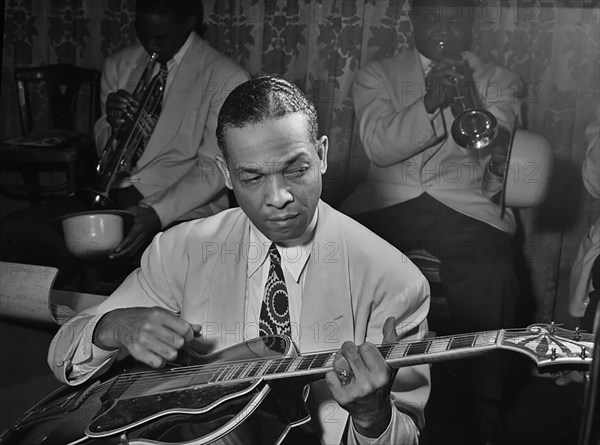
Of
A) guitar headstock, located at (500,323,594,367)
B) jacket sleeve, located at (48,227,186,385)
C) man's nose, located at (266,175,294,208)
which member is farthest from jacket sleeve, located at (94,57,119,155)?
guitar headstock, located at (500,323,594,367)

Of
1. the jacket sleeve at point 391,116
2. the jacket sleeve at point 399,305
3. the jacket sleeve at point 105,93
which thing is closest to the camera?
the jacket sleeve at point 399,305

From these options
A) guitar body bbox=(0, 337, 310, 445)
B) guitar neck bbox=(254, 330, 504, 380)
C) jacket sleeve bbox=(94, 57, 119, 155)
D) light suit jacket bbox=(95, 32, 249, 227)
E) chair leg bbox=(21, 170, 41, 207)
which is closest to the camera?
guitar neck bbox=(254, 330, 504, 380)

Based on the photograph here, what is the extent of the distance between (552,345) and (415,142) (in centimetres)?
64

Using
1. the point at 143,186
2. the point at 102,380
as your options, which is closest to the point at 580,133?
the point at 143,186

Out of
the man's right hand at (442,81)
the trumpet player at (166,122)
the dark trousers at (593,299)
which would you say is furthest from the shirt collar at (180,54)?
the dark trousers at (593,299)

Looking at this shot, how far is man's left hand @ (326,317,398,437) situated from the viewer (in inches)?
68.7

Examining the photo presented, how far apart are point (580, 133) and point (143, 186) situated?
1.13 metres

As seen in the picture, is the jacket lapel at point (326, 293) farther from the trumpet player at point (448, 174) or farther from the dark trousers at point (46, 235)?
the dark trousers at point (46, 235)

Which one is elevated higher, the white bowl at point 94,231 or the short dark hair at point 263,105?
the short dark hair at point 263,105

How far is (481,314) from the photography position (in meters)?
2.01

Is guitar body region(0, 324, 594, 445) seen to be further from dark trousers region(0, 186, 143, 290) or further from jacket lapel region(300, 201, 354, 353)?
dark trousers region(0, 186, 143, 290)

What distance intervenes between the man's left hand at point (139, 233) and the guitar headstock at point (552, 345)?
0.98 meters

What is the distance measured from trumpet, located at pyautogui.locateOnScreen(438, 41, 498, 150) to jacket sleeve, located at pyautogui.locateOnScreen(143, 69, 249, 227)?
53cm

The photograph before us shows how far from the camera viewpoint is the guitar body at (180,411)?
183cm
